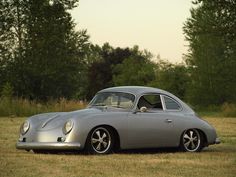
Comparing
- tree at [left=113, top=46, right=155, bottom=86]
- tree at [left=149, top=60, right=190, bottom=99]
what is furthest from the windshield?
tree at [left=113, top=46, right=155, bottom=86]

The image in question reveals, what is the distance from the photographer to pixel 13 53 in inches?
2172

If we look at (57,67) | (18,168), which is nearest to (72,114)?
(18,168)

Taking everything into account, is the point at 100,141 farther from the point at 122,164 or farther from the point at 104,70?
the point at 104,70

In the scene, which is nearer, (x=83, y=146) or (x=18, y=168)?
(x=18, y=168)

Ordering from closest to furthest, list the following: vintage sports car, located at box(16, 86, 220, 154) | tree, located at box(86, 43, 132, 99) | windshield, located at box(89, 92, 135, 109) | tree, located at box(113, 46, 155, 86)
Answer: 1. vintage sports car, located at box(16, 86, 220, 154)
2. windshield, located at box(89, 92, 135, 109)
3. tree, located at box(113, 46, 155, 86)
4. tree, located at box(86, 43, 132, 99)

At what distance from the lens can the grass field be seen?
378 inches

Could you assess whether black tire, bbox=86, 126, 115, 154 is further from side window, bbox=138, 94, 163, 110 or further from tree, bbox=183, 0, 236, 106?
tree, bbox=183, 0, 236, 106

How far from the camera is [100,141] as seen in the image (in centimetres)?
1260

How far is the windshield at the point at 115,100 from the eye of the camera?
13.4m

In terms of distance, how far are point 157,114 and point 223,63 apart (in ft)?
139

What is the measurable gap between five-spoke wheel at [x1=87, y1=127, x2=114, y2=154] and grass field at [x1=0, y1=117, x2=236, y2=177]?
0.25m

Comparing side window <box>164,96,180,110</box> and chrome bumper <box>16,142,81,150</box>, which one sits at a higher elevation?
side window <box>164,96,180,110</box>

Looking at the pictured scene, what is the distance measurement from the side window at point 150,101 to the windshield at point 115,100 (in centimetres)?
21

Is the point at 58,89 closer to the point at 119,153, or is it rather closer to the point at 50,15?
the point at 50,15
